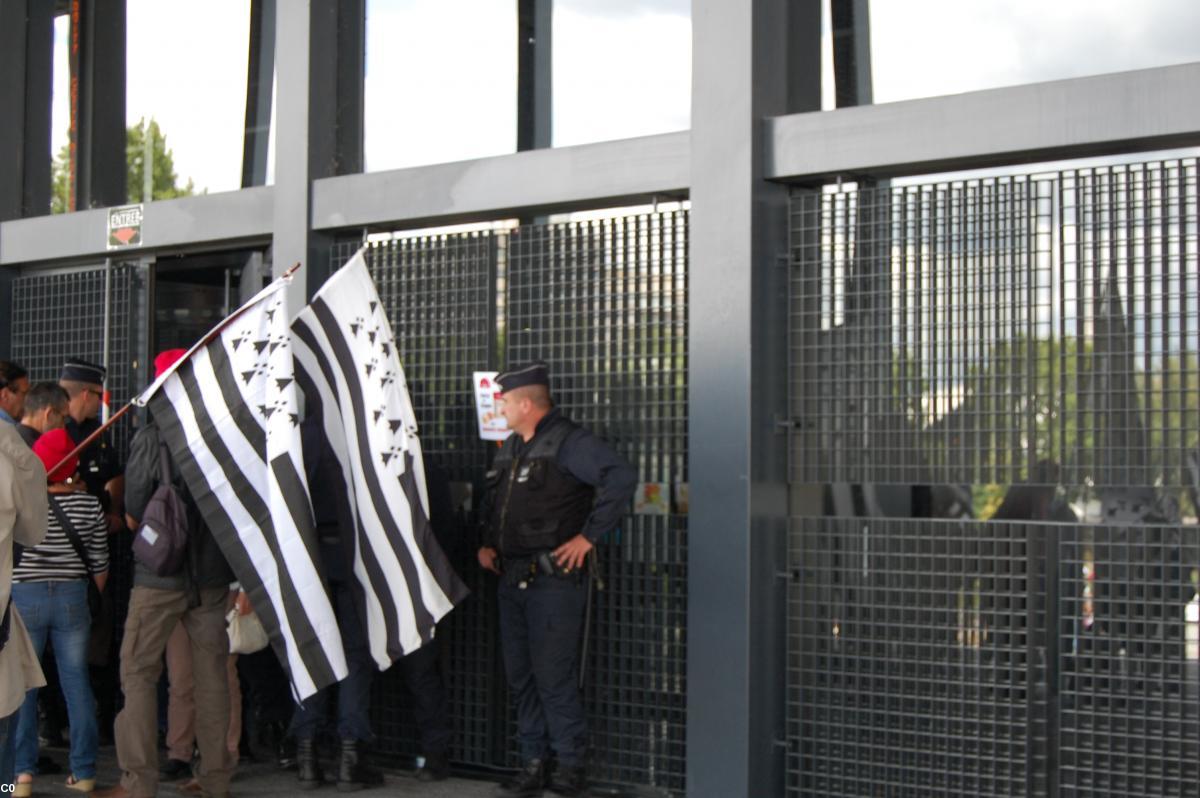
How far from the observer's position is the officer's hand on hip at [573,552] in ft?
22.6

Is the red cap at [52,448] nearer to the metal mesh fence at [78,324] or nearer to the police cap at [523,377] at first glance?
the metal mesh fence at [78,324]

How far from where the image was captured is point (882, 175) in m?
6.58

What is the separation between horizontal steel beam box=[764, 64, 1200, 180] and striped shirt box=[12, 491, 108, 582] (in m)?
3.72

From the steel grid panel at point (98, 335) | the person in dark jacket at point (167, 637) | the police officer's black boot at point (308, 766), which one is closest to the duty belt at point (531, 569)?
the person in dark jacket at point (167, 637)

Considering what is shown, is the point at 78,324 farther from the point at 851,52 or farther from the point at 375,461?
the point at 851,52

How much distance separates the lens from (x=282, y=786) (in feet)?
25.0

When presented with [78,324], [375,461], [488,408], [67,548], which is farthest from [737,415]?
[78,324]

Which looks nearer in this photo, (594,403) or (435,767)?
(594,403)

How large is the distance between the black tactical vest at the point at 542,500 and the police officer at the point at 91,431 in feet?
7.73

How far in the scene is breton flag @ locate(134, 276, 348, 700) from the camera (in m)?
6.73

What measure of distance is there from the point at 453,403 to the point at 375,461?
80cm

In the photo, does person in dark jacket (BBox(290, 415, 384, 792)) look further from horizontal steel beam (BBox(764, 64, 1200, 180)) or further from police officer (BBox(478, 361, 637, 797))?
horizontal steel beam (BBox(764, 64, 1200, 180))

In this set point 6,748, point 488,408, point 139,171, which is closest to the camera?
point 6,748

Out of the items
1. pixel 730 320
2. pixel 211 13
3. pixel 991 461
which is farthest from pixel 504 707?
pixel 211 13
